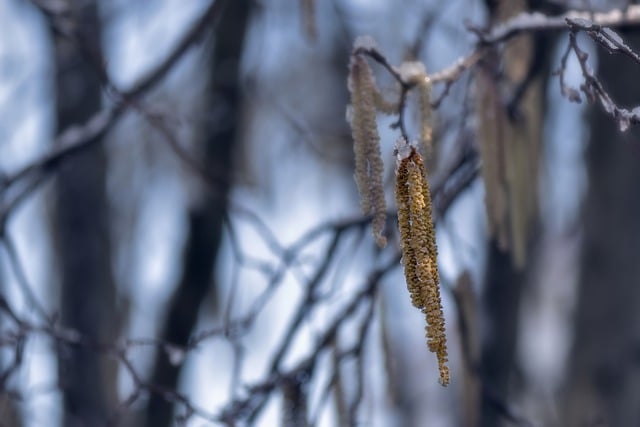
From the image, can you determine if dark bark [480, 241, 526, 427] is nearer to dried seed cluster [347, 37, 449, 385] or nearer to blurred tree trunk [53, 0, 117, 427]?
blurred tree trunk [53, 0, 117, 427]

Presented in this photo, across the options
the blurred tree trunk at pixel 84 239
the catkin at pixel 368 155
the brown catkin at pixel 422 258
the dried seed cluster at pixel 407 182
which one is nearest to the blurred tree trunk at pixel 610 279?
the blurred tree trunk at pixel 84 239

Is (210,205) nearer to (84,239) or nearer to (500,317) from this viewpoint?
(84,239)

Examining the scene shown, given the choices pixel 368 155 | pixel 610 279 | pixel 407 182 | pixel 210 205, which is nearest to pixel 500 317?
pixel 610 279

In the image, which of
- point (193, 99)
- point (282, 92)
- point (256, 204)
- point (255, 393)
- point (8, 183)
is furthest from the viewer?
point (282, 92)

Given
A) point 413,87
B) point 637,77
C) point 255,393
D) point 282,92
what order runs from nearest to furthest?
1. point 413,87
2. point 255,393
3. point 637,77
4. point 282,92

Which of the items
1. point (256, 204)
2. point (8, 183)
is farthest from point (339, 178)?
point (8, 183)

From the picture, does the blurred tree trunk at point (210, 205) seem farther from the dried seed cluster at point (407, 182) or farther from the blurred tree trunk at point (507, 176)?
the dried seed cluster at point (407, 182)

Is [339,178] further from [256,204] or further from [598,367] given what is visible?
[598,367]

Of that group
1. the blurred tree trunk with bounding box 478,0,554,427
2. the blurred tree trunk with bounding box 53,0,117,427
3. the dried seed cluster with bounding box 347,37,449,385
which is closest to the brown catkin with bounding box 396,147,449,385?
the dried seed cluster with bounding box 347,37,449,385
